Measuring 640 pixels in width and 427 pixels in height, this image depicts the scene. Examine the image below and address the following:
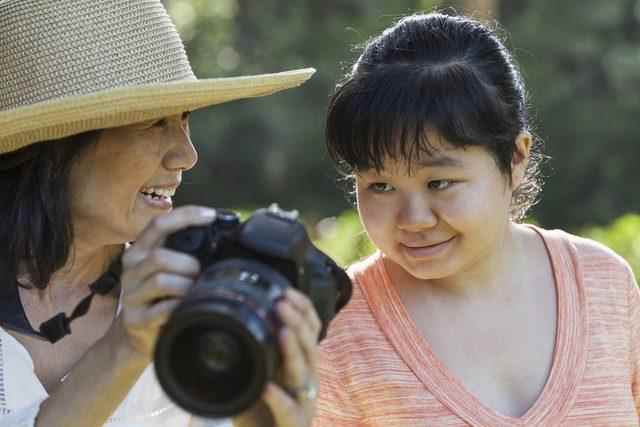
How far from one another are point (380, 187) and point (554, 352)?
52 centimetres

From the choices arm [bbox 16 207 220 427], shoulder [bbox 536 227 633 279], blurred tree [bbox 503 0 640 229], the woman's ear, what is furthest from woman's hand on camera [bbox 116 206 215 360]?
blurred tree [bbox 503 0 640 229]

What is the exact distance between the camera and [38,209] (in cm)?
268

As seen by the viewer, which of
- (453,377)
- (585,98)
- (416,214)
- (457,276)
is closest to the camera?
(416,214)

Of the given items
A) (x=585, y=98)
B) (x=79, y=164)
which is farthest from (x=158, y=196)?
(x=585, y=98)

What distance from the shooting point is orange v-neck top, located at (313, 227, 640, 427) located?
8.16 feet

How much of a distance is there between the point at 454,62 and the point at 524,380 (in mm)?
679

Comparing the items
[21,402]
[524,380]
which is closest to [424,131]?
[524,380]

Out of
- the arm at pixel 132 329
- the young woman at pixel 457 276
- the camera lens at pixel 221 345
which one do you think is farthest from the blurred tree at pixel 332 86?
the camera lens at pixel 221 345

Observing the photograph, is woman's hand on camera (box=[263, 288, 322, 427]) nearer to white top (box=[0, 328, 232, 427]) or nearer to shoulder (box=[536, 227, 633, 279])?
white top (box=[0, 328, 232, 427])

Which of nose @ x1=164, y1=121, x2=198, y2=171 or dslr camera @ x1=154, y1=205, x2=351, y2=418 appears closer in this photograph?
dslr camera @ x1=154, y1=205, x2=351, y2=418

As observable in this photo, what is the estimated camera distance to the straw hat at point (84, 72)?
98.7 inches

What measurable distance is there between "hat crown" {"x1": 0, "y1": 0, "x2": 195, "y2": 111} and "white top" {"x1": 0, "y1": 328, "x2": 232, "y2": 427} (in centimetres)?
54

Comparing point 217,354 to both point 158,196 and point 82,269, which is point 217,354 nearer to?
point 158,196

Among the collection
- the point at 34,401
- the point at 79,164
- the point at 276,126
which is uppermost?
the point at 79,164
